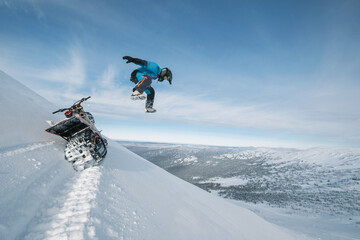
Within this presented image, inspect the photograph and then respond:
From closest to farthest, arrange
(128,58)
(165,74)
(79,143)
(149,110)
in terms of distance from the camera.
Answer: (128,58) < (79,143) < (165,74) < (149,110)

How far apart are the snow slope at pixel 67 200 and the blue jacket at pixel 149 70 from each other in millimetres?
3397

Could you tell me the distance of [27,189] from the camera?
2.97 meters

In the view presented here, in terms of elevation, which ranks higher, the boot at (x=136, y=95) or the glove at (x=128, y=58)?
the glove at (x=128, y=58)

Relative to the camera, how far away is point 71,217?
2.79 metres

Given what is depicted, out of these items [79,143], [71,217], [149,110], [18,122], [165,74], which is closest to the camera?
[71,217]

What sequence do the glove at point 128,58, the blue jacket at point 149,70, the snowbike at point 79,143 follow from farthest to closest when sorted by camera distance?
the blue jacket at point 149,70 < the snowbike at point 79,143 < the glove at point 128,58

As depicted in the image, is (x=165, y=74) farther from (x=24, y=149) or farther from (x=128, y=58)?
(x=24, y=149)

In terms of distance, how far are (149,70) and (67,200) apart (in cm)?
415

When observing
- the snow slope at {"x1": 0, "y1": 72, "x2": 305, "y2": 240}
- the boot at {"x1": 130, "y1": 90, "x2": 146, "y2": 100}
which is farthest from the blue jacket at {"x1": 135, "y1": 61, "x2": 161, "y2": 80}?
the snow slope at {"x1": 0, "y1": 72, "x2": 305, "y2": 240}

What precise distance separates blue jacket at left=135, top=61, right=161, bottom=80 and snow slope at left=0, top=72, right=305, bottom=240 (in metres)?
3.40

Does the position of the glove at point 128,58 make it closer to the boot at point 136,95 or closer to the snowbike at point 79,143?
the boot at point 136,95

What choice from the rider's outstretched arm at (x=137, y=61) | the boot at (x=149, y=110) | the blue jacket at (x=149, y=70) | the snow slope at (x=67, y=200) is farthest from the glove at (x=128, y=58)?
the snow slope at (x=67, y=200)

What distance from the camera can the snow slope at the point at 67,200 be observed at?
2.54 m

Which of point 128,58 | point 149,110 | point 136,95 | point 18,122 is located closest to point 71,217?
point 136,95
